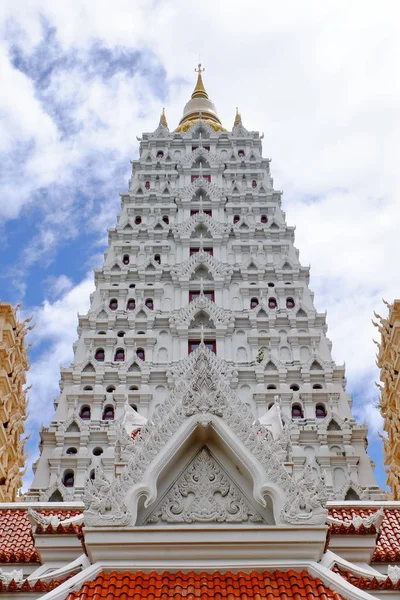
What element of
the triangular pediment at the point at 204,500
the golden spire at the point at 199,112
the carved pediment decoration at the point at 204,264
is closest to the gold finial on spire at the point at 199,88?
the golden spire at the point at 199,112

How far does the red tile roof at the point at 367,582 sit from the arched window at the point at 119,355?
15608 millimetres

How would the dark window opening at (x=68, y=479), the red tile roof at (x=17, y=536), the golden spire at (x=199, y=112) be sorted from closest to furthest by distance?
the red tile roof at (x=17, y=536)
the dark window opening at (x=68, y=479)
the golden spire at (x=199, y=112)

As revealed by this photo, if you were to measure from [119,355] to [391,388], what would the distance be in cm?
921

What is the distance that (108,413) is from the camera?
2394 cm

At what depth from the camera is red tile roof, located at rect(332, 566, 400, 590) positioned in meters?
10.6

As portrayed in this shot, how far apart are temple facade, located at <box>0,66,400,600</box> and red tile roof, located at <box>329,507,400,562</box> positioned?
0.15 ft

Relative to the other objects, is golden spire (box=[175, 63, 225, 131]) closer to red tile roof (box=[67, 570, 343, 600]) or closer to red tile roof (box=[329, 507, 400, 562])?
red tile roof (box=[329, 507, 400, 562])

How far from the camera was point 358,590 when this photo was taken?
9.75 metres

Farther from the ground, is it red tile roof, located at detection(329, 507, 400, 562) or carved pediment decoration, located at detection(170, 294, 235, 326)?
carved pediment decoration, located at detection(170, 294, 235, 326)

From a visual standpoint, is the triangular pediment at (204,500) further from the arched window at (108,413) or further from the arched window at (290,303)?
the arched window at (290,303)

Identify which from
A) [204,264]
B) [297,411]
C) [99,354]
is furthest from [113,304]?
[297,411]

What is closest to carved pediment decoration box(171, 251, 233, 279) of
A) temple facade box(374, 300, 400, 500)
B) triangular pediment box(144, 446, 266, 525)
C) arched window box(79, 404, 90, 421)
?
temple facade box(374, 300, 400, 500)

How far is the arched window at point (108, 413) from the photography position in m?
23.7

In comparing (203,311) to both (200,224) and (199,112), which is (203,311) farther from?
(199,112)
